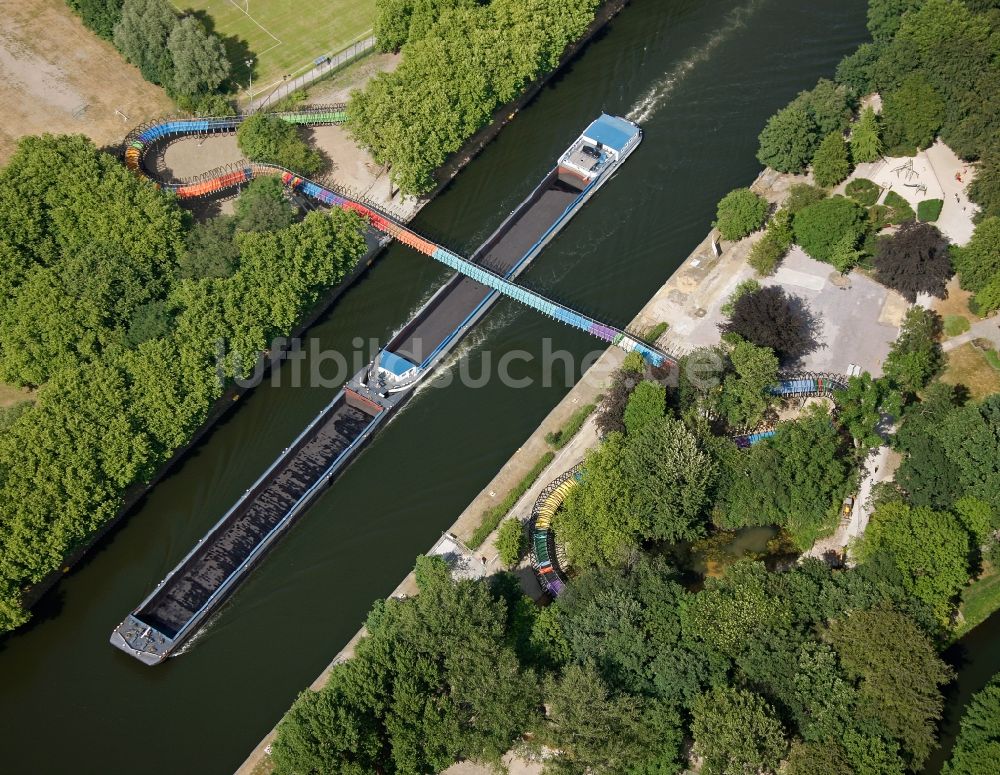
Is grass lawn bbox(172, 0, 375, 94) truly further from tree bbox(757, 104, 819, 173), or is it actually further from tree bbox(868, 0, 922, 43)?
tree bbox(868, 0, 922, 43)

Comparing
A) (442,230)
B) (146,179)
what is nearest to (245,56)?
(146,179)

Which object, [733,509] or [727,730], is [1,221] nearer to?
[733,509]

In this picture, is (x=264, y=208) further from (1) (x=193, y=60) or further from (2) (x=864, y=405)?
(2) (x=864, y=405)

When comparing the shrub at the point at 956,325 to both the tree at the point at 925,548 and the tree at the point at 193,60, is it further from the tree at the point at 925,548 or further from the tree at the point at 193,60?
the tree at the point at 193,60

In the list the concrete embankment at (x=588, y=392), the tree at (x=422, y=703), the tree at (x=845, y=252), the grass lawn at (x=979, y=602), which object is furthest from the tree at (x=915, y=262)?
the tree at (x=422, y=703)

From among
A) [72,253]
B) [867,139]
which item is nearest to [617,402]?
[867,139]

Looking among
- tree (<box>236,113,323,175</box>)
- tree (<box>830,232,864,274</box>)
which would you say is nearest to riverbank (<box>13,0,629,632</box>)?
tree (<box>236,113,323,175</box>)

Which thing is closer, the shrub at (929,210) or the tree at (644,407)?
the tree at (644,407)
